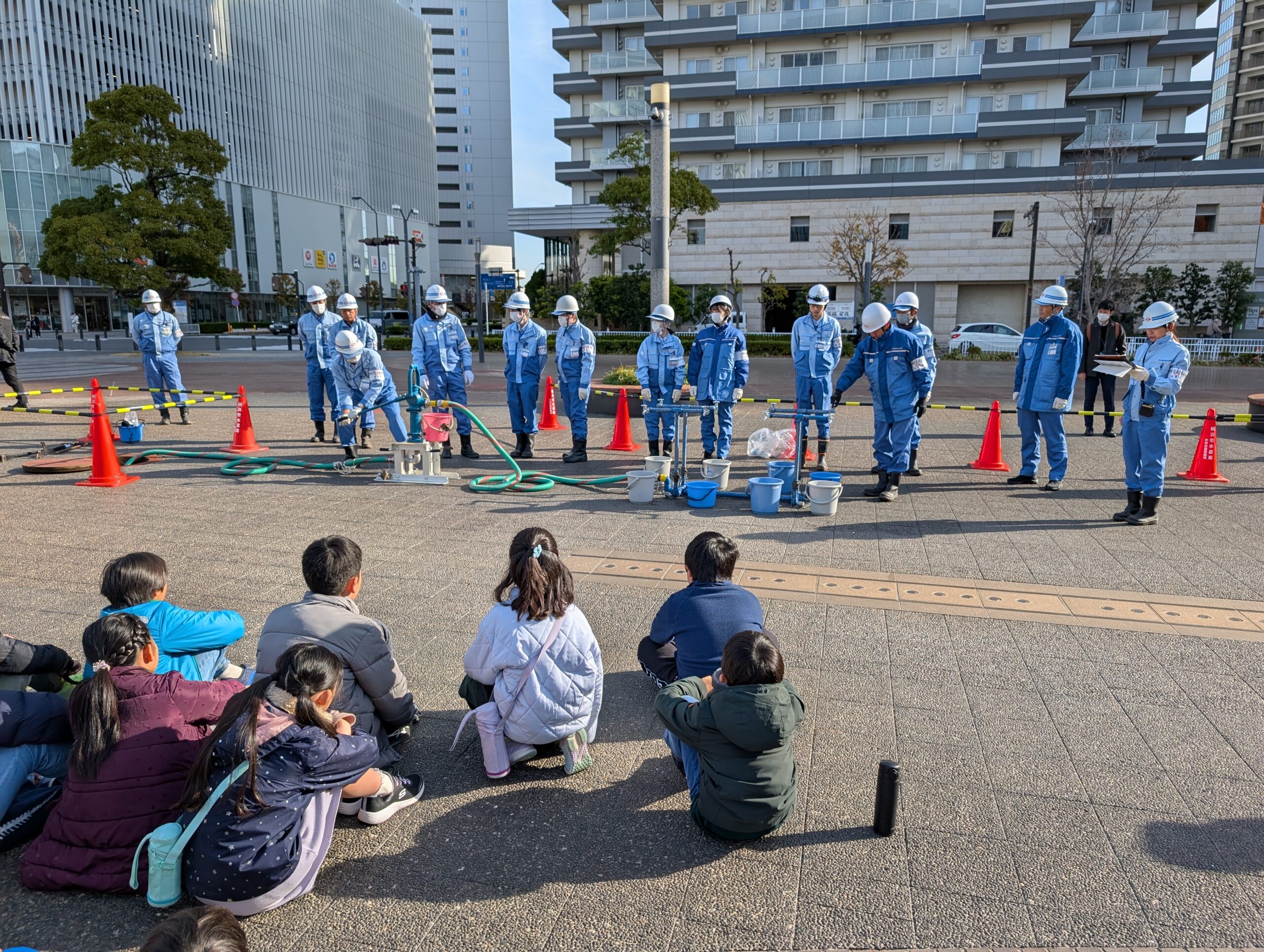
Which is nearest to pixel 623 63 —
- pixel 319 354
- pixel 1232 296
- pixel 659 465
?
pixel 1232 296

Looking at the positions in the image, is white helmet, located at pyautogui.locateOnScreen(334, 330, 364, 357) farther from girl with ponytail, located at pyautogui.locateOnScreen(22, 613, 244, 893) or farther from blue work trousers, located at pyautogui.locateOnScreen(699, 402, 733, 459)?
girl with ponytail, located at pyautogui.locateOnScreen(22, 613, 244, 893)

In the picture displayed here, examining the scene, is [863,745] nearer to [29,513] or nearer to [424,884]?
[424,884]

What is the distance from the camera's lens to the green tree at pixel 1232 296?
118ft

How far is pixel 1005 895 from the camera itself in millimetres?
2953

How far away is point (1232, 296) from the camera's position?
36031 millimetres

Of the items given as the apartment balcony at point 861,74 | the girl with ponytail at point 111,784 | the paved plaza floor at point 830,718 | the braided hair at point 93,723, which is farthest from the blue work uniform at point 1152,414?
the apartment balcony at point 861,74

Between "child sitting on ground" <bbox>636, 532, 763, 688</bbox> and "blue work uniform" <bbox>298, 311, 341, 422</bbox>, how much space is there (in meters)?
8.55

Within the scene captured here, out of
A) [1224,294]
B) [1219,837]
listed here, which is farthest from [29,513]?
[1224,294]

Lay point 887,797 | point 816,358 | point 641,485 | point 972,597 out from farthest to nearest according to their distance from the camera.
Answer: point 816,358 → point 641,485 → point 972,597 → point 887,797

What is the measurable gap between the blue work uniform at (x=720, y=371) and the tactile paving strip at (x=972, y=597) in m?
3.56

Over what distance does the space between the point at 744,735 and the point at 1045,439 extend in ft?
25.5

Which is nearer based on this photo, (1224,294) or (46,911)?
(46,911)

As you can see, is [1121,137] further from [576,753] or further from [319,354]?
[576,753]

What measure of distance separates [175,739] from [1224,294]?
148ft
